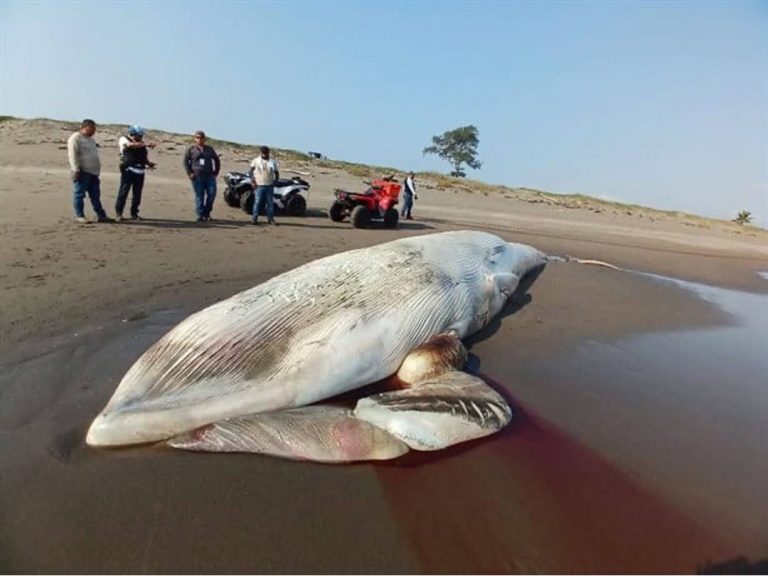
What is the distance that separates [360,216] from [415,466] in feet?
30.6

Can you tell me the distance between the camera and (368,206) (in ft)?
39.3

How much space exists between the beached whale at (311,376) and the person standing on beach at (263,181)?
22.1 ft

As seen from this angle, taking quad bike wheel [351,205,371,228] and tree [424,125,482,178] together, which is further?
tree [424,125,482,178]

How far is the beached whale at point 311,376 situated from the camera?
109 inches

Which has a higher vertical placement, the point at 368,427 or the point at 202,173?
the point at 202,173

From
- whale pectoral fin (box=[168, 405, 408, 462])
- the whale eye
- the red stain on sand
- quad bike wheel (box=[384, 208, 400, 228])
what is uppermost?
the whale eye

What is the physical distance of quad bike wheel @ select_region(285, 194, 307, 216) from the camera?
12391 mm

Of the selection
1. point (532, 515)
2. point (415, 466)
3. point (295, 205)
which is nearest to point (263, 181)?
point (295, 205)

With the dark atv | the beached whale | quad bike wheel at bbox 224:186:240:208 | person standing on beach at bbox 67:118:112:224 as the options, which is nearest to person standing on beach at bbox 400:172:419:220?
the dark atv

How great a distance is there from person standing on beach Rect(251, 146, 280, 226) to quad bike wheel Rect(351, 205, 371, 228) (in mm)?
1897

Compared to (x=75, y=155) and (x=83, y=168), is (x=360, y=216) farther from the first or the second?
(x=75, y=155)

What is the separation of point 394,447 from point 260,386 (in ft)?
2.96

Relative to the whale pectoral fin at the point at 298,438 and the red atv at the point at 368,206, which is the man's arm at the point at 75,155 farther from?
the whale pectoral fin at the point at 298,438

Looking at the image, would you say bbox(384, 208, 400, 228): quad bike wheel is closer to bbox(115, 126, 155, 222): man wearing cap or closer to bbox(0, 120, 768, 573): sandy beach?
bbox(115, 126, 155, 222): man wearing cap
